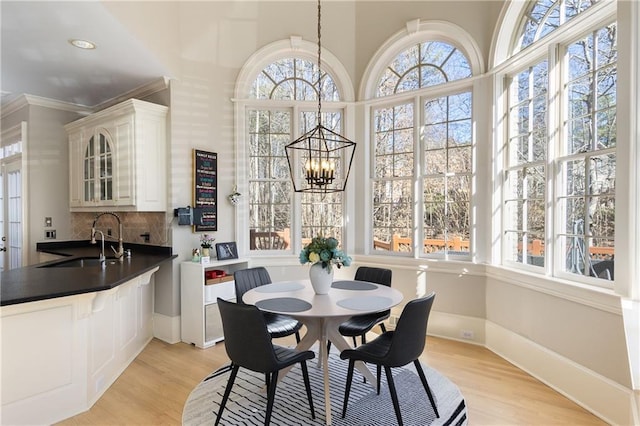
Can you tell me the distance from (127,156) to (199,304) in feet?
5.72

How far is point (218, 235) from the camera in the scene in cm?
419

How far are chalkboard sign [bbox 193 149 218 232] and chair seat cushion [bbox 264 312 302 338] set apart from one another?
145cm

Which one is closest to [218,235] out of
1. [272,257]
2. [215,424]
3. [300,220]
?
[272,257]

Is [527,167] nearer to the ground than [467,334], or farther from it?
farther from it

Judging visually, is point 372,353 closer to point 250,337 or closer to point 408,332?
point 408,332

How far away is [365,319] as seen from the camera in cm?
309

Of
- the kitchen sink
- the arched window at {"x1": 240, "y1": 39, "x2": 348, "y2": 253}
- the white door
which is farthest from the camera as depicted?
the white door

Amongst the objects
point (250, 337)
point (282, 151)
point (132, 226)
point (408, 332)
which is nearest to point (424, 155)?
point (282, 151)

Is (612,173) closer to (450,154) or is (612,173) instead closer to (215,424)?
(450,154)

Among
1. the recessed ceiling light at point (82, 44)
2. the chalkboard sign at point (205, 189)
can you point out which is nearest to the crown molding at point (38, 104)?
the recessed ceiling light at point (82, 44)

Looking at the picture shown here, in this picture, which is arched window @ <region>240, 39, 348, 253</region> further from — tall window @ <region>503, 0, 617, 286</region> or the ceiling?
tall window @ <region>503, 0, 617, 286</region>

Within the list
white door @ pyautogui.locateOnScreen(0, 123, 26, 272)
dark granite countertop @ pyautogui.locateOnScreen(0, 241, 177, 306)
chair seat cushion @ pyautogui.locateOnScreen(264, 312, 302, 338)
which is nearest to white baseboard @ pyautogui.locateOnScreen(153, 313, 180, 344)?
dark granite countertop @ pyautogui.locateOnScreen(0, 241, 177, 306)

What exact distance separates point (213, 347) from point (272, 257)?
1.22 m

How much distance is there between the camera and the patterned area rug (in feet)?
7.84
